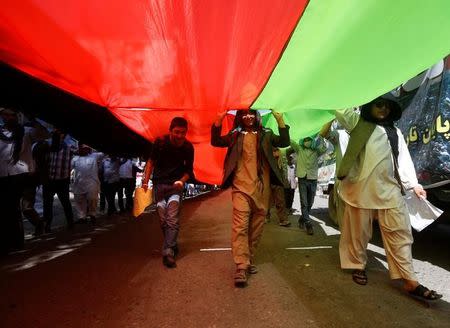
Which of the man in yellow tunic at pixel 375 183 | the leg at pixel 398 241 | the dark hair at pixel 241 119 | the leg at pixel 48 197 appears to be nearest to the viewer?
the leg at pixel 398 241

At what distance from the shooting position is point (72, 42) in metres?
2.91

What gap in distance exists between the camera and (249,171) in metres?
3.75

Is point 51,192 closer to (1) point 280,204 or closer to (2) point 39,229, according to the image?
(2) point 39,229

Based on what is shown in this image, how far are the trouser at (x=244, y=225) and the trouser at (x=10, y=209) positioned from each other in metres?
2.91

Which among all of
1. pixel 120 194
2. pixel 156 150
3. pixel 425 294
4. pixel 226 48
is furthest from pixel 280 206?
pixel 226 48

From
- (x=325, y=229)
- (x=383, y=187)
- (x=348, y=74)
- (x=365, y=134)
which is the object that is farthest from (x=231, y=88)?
(x=325, y=229)

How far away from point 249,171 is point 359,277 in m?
1.50

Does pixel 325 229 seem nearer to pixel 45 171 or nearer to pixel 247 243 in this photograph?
pixel 247 243

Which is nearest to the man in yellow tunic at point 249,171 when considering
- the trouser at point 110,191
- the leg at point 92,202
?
the leg at point 92,202

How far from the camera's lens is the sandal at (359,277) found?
11.5 ft

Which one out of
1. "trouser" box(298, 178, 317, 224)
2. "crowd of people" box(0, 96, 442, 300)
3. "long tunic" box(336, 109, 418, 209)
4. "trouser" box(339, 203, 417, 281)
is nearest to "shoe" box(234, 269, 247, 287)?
"crowd of people" box(0, 96, 442, 300)

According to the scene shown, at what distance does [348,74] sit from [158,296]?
2626mm

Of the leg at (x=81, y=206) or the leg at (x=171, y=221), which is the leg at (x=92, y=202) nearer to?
the leg at (x=81, y=206)

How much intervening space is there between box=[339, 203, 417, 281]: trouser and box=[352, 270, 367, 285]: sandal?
5cm
